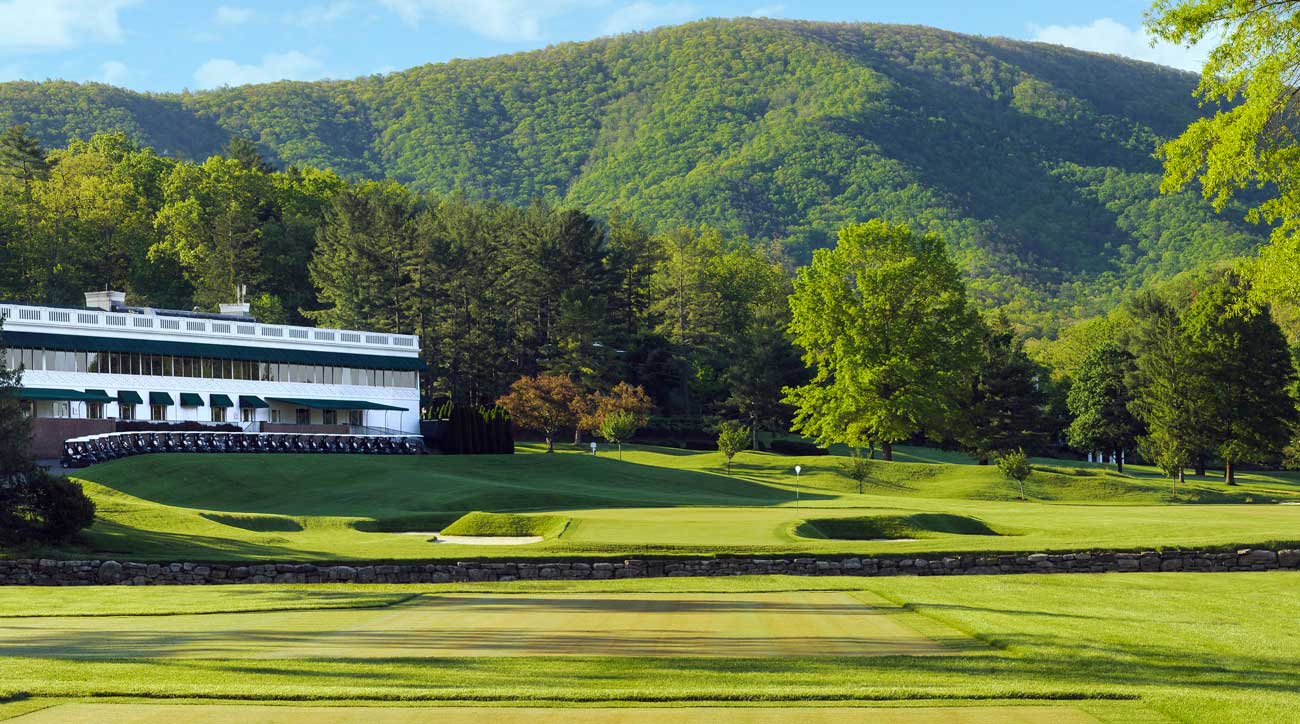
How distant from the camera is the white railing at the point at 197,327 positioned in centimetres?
6397

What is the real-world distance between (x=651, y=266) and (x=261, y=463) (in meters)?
71.7

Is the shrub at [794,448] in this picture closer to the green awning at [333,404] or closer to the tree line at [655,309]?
the tree line at [655,309]

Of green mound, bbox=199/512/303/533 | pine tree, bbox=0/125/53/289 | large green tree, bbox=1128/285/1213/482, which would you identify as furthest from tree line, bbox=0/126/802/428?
green mound, bbox=199/512/303/533

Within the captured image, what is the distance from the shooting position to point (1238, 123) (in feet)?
77.2

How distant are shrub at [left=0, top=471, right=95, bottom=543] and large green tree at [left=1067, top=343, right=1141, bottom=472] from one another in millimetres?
69512

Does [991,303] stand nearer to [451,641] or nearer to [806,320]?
[806,320]

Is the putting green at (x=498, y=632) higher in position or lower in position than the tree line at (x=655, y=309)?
lower

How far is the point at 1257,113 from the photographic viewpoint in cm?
2319

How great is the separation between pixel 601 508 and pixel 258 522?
1031 cm

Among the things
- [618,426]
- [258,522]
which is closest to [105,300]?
[618,426]

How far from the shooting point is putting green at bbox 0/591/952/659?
45.1 feet

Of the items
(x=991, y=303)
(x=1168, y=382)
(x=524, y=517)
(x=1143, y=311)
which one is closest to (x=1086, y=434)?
(x=1168, y=382)

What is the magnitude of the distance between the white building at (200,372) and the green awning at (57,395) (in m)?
0.06

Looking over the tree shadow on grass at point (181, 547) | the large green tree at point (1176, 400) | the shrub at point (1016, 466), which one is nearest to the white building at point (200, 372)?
the tree shadow on grass at point (181, 547)
